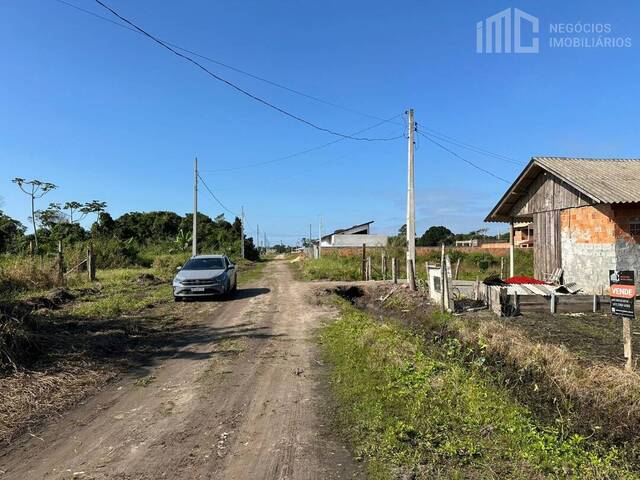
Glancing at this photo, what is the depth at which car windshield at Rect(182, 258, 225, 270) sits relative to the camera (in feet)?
55.3

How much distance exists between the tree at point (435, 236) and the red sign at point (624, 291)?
94578mm

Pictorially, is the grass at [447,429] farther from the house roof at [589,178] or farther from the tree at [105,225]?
the tree at [105,225]

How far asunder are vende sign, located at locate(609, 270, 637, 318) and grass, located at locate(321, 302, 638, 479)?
2029 millimetres

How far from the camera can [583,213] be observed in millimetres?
15922

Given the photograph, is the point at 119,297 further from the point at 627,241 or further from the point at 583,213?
the point at 627,241

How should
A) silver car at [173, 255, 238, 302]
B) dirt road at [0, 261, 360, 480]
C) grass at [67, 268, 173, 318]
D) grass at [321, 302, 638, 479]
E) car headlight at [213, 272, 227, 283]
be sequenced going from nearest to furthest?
grass at [321, 302, 638, 479]
dirt road at [0, 261, 360, 480]
grass at [67, 268, 173, 318]
silver car at [173, 255, 238, 302]
car headlight at [213, 272, 227, 283]

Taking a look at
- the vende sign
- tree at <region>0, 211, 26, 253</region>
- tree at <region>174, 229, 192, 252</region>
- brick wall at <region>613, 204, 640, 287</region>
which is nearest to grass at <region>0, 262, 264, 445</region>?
the vende sign

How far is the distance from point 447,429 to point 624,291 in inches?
142

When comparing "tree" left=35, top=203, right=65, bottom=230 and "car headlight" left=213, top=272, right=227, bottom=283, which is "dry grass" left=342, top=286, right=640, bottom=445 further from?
"tree" left=35, top=203, right=65, bottom=230

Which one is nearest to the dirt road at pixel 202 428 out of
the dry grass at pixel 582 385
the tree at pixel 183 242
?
the dry grass at pixel 582 385

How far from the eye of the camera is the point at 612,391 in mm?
5398

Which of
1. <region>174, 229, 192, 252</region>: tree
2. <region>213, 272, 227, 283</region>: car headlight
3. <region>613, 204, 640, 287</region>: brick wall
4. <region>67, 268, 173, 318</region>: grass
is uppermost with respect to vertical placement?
<region>174, 229, 192, 252</region>: tree

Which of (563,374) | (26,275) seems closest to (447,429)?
(563,374)

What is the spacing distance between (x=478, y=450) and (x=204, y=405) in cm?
309
